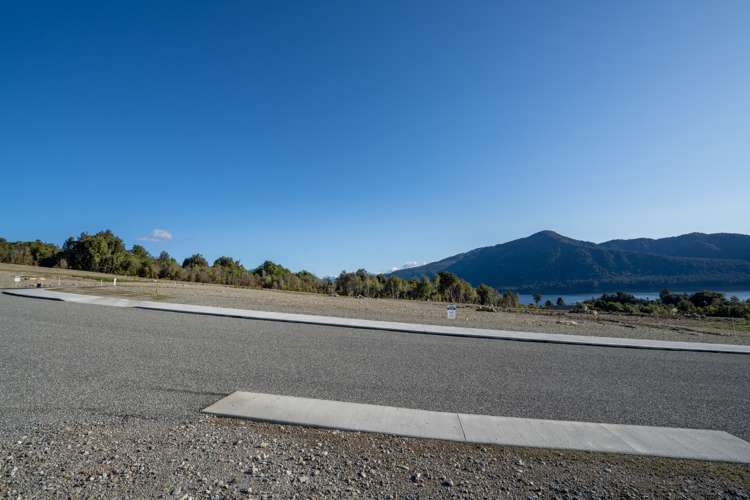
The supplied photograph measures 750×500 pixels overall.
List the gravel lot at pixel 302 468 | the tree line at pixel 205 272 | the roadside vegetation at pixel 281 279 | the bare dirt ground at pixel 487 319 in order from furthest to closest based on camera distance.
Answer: the tree line at pixel 205 272, the roadside vegetation at pixel 281 279, the bare dirt ground at pixel 487 319, the gravel lot at pixel 302 468

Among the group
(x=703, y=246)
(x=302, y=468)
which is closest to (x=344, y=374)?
(x=302, y=468)

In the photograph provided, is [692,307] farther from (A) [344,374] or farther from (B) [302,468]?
(B) [302,468]

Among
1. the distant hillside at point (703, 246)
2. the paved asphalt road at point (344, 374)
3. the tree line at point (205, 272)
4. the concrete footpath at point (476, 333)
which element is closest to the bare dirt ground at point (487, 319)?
the concrete footpath at point (476, 333)

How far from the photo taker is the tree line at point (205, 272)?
50.8m

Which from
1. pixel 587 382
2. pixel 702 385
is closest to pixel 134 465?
pixel 587 382

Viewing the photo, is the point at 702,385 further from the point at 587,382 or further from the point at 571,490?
the point at 571,490

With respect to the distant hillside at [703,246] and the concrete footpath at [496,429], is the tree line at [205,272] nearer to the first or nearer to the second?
the concrete footpath at [496,429]

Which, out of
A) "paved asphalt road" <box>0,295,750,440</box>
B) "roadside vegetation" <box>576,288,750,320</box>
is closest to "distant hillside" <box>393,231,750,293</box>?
"roadside vegetation" <box>576,288,750,320</box>

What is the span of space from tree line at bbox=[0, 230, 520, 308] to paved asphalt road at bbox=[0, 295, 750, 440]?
38002 mm

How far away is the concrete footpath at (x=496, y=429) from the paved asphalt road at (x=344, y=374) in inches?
14.9

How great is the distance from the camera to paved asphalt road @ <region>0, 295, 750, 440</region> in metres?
5.18

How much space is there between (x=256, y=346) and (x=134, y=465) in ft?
18.3

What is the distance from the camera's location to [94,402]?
16.0 ft

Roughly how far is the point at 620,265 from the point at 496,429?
15446 centimetres
